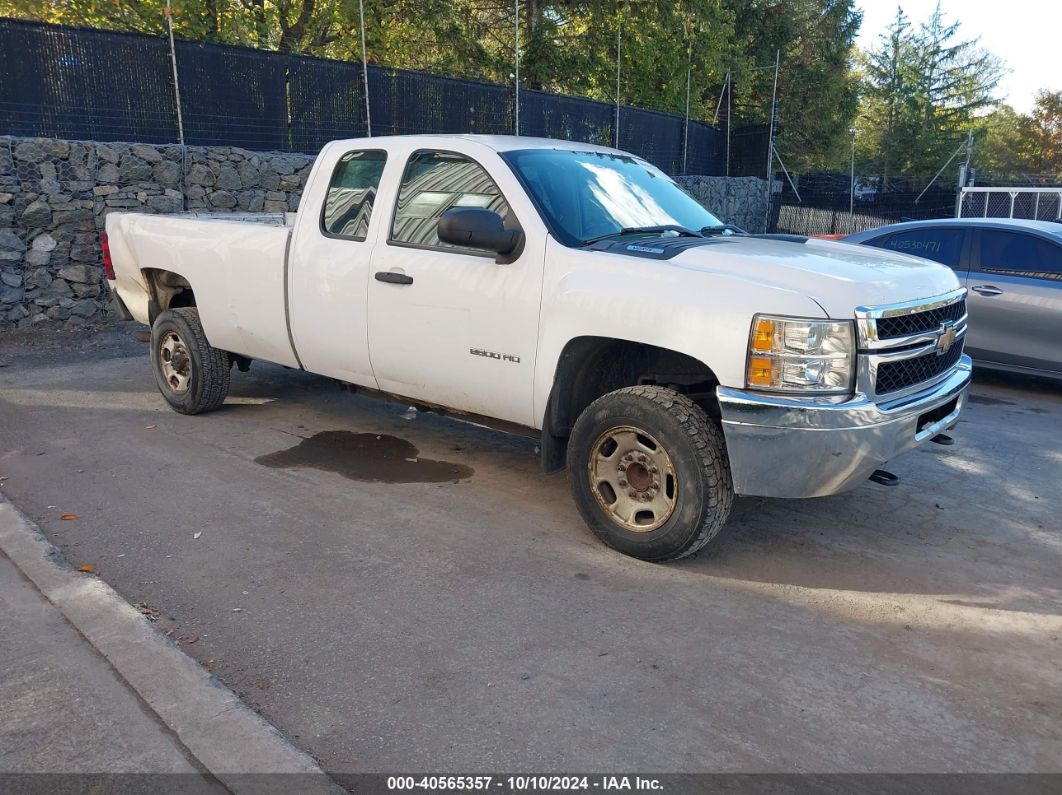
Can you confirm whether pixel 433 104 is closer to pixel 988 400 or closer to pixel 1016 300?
pixel 1016 300

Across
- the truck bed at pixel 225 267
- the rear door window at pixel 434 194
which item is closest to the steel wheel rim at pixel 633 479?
the rear door window at pixel 434 194

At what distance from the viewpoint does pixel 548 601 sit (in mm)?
4094

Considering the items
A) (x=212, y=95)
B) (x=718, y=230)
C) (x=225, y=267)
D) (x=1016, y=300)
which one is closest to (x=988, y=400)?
(x=1016, y=300)

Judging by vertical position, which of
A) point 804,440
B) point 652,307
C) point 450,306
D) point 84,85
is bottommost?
point 804,440

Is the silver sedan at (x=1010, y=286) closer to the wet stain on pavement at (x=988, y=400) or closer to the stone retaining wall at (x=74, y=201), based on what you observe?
the wet stain on pavement at (x=988, y=400)

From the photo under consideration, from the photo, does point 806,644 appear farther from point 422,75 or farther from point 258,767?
point 422,75

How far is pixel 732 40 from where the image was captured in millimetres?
33344

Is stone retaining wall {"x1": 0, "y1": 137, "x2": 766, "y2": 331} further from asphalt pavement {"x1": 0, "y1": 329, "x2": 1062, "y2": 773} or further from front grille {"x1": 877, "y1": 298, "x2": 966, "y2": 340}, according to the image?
front grille {"x1": 877, "y1": 298, "x2": 966, "y2": 340}

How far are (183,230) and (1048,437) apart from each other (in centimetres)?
679

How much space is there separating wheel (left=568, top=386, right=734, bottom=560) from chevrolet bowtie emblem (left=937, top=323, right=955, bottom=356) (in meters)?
1.32

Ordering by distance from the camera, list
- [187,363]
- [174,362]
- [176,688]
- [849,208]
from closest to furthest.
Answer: [176,688] < [187,363] < [174,362] < [849,208]

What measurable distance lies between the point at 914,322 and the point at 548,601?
2.26 m

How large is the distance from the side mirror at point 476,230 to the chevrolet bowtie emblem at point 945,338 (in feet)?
7.47

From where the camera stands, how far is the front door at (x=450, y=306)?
485 cm
